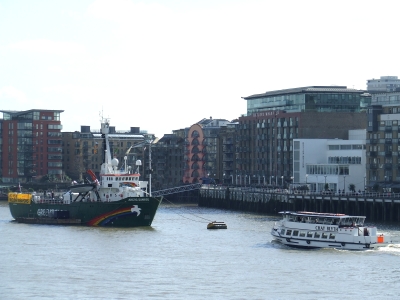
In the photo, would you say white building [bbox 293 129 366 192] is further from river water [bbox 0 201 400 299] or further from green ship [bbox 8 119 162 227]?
green ship [bbox 8 119 162 227]

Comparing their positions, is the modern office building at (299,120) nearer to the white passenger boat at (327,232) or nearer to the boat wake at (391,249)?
the white passenger boat at (327,232)

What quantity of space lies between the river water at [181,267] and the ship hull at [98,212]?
231 cm

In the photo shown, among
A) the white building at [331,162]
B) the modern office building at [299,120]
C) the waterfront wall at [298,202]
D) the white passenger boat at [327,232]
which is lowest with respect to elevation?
the white passenger boat at [327,232]

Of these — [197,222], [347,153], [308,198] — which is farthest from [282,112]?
[197,222]

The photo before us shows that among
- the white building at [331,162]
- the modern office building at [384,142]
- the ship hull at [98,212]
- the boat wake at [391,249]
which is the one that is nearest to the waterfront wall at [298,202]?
the white building at [331,162]

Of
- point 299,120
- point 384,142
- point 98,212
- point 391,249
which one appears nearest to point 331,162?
point 299,120

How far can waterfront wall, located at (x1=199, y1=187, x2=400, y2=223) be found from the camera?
131m

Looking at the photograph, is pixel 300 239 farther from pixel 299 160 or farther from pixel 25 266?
pixel 299 160

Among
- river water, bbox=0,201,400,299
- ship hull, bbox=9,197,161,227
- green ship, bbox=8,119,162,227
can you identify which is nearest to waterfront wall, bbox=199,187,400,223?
river water, bbox=0,201,400,299

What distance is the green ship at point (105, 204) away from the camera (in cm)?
11431

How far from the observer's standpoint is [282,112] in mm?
184875

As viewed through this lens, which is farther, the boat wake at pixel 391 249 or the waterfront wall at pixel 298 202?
the waterfront wall at pixel 298 202

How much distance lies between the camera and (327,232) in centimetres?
9506

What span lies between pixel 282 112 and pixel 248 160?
54.6 ft
